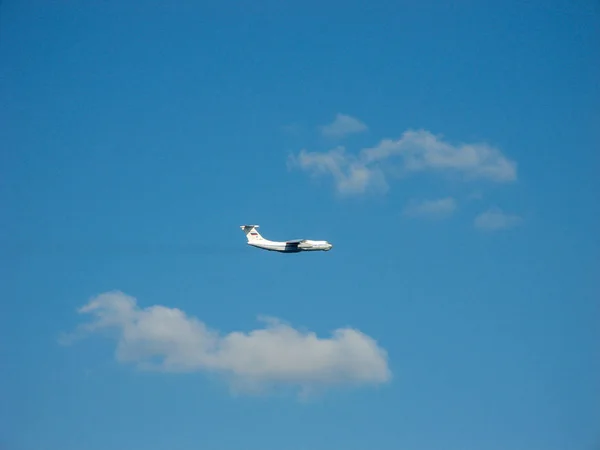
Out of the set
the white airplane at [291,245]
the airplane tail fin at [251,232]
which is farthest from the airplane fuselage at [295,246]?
the airplane tail fin at [251,232]

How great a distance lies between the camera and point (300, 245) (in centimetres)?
6184

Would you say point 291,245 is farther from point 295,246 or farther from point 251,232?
point 251,232

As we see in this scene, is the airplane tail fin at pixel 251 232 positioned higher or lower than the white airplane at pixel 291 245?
higher

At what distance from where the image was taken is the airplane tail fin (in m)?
65.0

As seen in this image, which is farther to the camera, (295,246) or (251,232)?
(251,232)

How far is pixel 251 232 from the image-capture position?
214ft

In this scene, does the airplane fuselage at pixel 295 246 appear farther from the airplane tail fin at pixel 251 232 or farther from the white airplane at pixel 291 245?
the airplane tail fin at pixel 251 232

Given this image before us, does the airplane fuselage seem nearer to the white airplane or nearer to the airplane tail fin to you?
the white airplane

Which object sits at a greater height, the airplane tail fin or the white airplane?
the airplane tail fin

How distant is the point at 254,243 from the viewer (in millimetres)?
64062

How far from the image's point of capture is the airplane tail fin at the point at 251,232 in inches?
2560

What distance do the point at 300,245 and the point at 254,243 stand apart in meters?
6.08

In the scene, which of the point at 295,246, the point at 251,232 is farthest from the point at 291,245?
the point at 251,232

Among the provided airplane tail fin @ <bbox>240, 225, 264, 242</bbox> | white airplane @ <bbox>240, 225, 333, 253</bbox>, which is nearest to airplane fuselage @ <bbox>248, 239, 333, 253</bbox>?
white airplane @ <bbox>240, 225, 333, 253</bbox>
